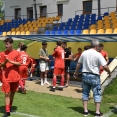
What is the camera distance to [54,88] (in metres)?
10.3

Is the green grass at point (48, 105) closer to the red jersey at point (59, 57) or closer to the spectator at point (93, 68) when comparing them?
the spectator at point (93, 68)

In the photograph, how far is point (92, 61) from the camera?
6797mm

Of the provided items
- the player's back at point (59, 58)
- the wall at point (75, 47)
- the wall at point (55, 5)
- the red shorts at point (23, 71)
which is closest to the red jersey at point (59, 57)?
the player's back at point (59, 58)

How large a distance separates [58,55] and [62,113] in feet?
11.1

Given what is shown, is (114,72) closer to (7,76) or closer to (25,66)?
(25,66)

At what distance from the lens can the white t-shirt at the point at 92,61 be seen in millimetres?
6738

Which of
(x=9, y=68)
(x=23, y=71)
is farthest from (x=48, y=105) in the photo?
(x=23, y=71)

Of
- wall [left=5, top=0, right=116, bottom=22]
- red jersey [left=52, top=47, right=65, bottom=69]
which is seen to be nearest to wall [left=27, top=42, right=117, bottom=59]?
red jersey [left=52, top=47, right=65, bottom=69]

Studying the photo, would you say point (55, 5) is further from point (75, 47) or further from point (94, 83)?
point (94, 83)

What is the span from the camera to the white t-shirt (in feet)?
22.1

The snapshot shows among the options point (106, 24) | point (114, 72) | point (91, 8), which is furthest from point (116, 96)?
point (91, 8)

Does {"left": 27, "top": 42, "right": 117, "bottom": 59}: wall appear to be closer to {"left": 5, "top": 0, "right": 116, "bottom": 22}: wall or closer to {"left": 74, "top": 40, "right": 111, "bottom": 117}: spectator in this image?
{"left": 74, "top": 40, "right": 111, "bottom": 117}: spectator

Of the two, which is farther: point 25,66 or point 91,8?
point 91,8

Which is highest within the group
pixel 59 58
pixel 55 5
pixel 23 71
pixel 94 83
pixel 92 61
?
pixel 55 5
